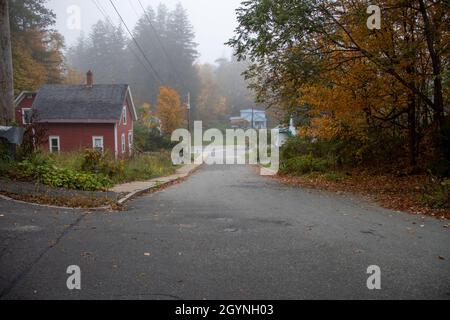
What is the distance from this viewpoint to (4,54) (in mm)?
14148

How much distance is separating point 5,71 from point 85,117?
1881 centimetres

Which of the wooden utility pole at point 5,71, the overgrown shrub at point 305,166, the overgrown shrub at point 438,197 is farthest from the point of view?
the overgrown shrub at point 305,166

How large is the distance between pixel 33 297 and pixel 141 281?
1195mm

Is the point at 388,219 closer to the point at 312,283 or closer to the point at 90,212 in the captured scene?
the point at 312,283

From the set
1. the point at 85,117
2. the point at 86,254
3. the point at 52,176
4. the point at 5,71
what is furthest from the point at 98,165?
the point at 85,117

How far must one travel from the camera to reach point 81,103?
33812 mm

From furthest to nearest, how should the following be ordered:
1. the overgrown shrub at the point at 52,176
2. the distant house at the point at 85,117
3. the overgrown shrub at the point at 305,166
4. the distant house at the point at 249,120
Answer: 1. the distant house at the point at 249,120
2. the distant house at the point at 85,117
3. the overgrown shrub at the point at 305,166
4. the overgrown shrub at the point at 52,176

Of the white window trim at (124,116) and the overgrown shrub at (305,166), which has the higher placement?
the white window trim at (124,116)

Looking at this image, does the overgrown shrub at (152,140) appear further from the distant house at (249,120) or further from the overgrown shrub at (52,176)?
the distant house at (249,120)

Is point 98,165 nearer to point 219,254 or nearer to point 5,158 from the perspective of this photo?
point 5,158

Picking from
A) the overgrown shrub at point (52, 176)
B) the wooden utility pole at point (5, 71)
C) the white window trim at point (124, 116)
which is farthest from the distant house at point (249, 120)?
the overgrown shrub at point (52, 176)

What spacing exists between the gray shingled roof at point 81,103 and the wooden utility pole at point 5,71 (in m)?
17.9

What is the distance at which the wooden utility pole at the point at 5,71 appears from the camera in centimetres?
1405

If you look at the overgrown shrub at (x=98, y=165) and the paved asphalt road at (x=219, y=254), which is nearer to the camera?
the paved asphalt road at (x=219, y=254)
